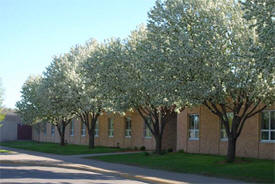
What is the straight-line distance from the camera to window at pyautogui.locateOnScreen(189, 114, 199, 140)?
29.8m

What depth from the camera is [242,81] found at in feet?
61.8

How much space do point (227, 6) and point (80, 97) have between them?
729 inches

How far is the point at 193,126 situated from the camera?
3030 centimetres

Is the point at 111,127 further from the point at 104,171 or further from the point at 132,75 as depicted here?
the point at 104,171

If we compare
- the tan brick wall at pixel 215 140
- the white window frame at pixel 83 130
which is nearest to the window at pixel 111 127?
the white window frame at pixel 83 130

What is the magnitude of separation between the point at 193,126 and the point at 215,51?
1254 centimetres

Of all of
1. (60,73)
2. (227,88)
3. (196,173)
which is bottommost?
(196,173)

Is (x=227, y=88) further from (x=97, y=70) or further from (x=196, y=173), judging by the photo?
(x=97, y=70)

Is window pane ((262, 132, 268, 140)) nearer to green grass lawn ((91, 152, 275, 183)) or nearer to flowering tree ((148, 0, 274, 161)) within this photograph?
green grass lawn ((91, 152, 275, 183))

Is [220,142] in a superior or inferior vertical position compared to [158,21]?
inferior

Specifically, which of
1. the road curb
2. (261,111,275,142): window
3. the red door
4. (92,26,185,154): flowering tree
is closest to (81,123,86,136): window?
(92,26,185,154): flowering tree

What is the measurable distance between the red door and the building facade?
85.9 feet

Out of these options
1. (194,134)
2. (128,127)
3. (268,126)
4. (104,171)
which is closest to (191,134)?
(194,134)

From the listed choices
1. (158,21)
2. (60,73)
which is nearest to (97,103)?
(60,73)
